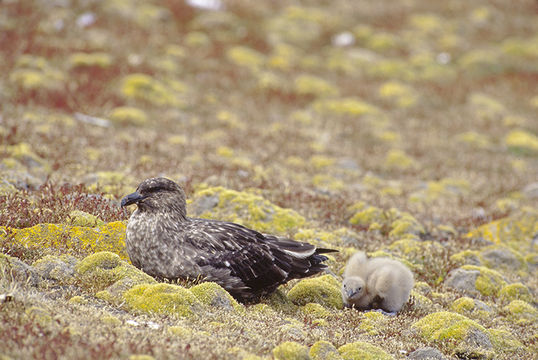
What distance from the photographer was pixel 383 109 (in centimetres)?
2378

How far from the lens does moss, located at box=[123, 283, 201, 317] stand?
679 cm

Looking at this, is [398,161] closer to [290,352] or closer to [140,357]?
[290,352]

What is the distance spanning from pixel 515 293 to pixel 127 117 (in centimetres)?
1178

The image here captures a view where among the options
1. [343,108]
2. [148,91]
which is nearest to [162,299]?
[148,91]

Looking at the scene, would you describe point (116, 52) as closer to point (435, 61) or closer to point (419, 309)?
point (435, 61)

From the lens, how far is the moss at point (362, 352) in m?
6.64

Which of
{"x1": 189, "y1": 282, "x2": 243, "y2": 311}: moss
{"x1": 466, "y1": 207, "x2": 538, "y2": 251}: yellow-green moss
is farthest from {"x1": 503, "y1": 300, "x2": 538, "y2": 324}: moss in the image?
{"x1": 189, "y1": 282, "x2": 243, "y2": 311}: moss

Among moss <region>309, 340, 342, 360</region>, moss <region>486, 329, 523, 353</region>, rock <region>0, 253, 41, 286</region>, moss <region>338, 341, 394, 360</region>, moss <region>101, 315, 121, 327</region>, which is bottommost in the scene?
moss <region>486, 329, 523, 353</region>

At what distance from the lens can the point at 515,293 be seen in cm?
1020

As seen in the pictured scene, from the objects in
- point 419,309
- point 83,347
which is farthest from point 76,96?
point 83,347

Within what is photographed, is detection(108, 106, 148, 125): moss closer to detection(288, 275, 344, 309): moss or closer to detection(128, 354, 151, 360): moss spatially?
detection(288, 275, 344, 309): moss

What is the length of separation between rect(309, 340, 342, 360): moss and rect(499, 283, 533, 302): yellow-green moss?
15.2 feet

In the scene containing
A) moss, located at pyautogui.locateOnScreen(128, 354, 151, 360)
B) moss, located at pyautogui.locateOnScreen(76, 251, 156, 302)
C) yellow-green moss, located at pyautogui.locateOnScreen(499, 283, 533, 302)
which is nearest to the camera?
moss, located at pyautogui.locateOnScreen(128, 354, 151, 360)

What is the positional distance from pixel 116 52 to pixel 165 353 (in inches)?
718
